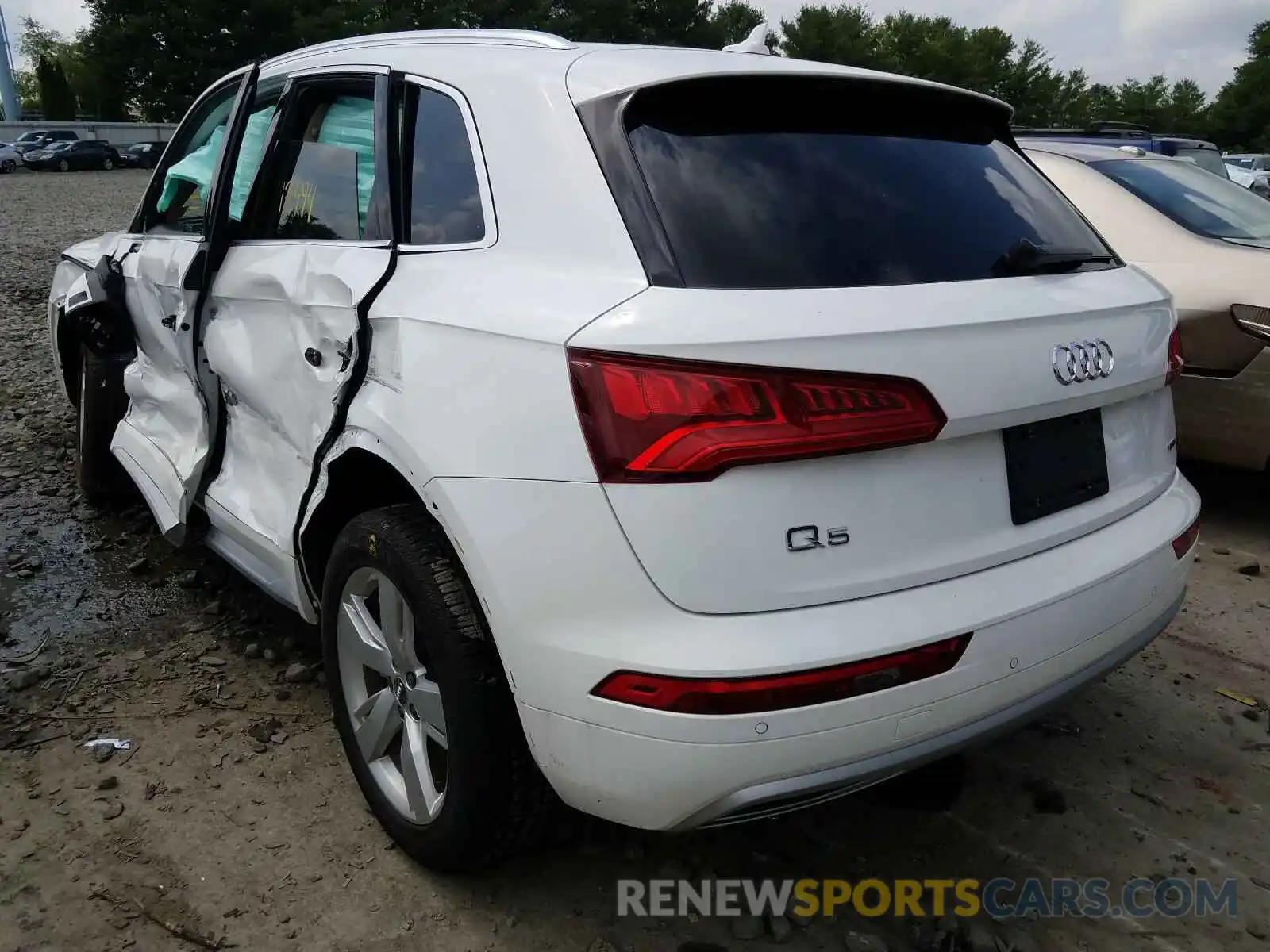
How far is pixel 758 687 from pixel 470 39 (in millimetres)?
1715

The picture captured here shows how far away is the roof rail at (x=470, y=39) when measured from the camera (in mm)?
2277

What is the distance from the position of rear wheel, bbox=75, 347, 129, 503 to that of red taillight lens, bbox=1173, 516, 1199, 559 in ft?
12.9

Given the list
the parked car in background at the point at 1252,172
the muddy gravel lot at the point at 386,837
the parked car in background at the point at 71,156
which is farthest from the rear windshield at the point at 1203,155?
the parked car in background at the point at 71,156

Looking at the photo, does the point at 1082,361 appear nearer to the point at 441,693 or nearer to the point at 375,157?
the point at 441,693

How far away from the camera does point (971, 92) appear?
2303 millimetres

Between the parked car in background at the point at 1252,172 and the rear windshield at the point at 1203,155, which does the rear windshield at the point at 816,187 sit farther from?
the parked car in background at the point at 1252,172

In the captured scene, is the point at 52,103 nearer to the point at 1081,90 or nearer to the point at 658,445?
the point at 658,445

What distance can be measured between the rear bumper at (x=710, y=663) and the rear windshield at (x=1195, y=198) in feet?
12.1

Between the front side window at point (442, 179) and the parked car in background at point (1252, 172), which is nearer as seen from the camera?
the front side window at point (442, 179)

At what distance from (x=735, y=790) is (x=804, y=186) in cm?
112

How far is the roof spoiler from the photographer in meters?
2.49

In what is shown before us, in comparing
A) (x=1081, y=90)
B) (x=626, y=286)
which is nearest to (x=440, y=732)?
(x=626, y=286)

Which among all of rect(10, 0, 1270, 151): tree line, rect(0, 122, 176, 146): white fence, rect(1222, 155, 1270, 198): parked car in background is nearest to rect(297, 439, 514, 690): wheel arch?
rect(1222, 155, 1270, 198): parked car in background

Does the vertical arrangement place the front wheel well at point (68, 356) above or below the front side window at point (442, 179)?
below
